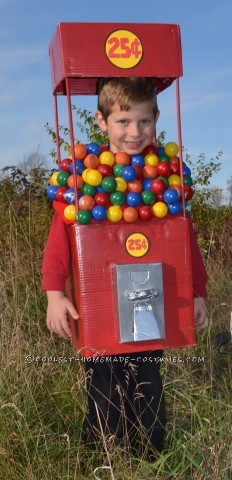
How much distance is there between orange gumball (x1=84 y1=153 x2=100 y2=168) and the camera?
2.15 m

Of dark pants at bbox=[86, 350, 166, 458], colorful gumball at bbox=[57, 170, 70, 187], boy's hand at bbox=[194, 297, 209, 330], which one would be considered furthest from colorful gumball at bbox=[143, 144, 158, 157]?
dark pants at bbox=[86, 350, 166, 458]

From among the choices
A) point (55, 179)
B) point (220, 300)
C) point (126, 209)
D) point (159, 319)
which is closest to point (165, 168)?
point (126, 209)

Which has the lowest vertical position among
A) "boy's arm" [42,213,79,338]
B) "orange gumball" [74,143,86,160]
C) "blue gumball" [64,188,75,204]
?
"boy's arm" [42,213,79,338]

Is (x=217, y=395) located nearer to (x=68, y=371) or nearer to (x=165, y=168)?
(x=68, y=371)

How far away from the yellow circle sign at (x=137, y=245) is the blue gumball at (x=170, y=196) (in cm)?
16

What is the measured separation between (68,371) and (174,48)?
1.56 m

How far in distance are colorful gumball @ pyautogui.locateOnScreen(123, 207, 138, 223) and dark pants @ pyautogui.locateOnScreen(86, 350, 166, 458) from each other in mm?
529

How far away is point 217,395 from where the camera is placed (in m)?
2.83

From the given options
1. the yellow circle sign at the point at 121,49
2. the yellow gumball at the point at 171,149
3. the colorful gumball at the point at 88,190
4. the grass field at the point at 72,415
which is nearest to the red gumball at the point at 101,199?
the colorful gumball at the point at 88,190

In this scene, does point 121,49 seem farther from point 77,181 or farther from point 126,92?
point 77,181

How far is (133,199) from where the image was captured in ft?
6.93

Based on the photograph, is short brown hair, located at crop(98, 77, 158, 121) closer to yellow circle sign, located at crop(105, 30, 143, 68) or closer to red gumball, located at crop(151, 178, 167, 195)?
yellow circle sign, located at crop(105, 30, 143, 68)

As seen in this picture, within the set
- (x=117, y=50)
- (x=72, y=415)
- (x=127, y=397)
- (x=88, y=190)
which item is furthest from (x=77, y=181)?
(x=72, y=415)

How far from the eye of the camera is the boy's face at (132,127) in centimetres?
217
